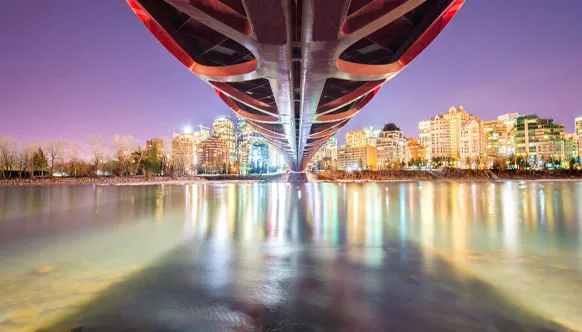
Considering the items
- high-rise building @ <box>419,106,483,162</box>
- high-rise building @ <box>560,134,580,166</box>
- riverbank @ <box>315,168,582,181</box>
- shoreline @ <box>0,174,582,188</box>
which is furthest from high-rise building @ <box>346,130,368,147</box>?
shoreline @ <box>0,174,582,188</box>

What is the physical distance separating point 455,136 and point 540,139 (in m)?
33.2

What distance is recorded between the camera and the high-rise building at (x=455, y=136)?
139875 millimetres

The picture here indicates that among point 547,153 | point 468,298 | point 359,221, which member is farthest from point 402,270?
point 547,153

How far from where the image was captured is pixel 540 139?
121 metres

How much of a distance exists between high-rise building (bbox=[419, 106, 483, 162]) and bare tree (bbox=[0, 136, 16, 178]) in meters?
155

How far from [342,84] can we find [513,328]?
665 inches

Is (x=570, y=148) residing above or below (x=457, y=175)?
above

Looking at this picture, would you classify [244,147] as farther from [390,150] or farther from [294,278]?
[294,278]

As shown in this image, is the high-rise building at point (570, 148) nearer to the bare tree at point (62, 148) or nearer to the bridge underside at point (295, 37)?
the bridge underside at point (295, 37)

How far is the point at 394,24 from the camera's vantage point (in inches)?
497

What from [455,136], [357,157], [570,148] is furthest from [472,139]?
[357,157]

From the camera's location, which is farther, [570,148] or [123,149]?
[570,148]

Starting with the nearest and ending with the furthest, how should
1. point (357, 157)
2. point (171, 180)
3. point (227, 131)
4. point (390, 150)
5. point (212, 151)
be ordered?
point (171, 180) < point (212, 151) < point (390, 150) < point (227, 131) < point (357, 157)

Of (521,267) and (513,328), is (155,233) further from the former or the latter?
(521,267)
